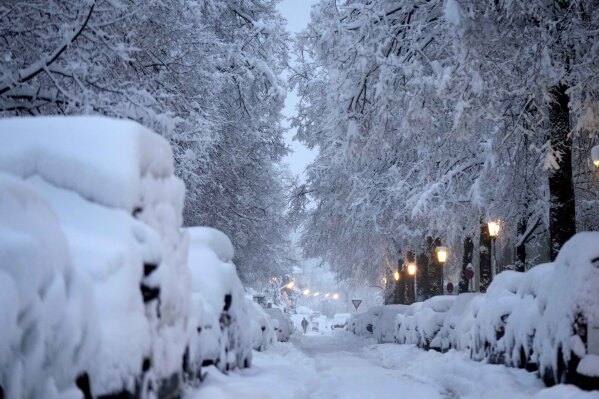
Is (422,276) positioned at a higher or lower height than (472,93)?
lower

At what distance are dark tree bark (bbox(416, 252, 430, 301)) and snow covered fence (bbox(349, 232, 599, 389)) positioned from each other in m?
12.3

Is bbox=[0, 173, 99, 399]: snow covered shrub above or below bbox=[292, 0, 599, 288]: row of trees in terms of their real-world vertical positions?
below

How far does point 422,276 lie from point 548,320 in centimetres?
1873

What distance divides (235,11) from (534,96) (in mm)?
11417

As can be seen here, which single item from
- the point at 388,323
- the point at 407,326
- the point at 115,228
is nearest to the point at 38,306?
the point at 115,228

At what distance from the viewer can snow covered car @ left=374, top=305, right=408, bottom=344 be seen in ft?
73.9

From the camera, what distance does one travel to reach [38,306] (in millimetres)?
2559

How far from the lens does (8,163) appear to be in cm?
383

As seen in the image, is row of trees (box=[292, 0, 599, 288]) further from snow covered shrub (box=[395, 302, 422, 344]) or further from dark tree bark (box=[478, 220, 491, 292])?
snow covered shrub (box=[395, 302, 422, 344])

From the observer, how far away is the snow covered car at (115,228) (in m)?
3.49

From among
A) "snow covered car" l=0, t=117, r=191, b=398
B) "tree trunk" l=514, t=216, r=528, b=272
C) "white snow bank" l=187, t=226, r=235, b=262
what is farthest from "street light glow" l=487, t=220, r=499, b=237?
"snow covered car" l=0, t=117, r=191, b=398

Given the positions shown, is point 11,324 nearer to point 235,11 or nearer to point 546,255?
point 235,11

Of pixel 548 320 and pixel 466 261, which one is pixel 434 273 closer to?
pixel 466 261

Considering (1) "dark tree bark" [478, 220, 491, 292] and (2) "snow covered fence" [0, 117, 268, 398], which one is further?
(1) "dark tree bark" [478, 220, 491, 292]
